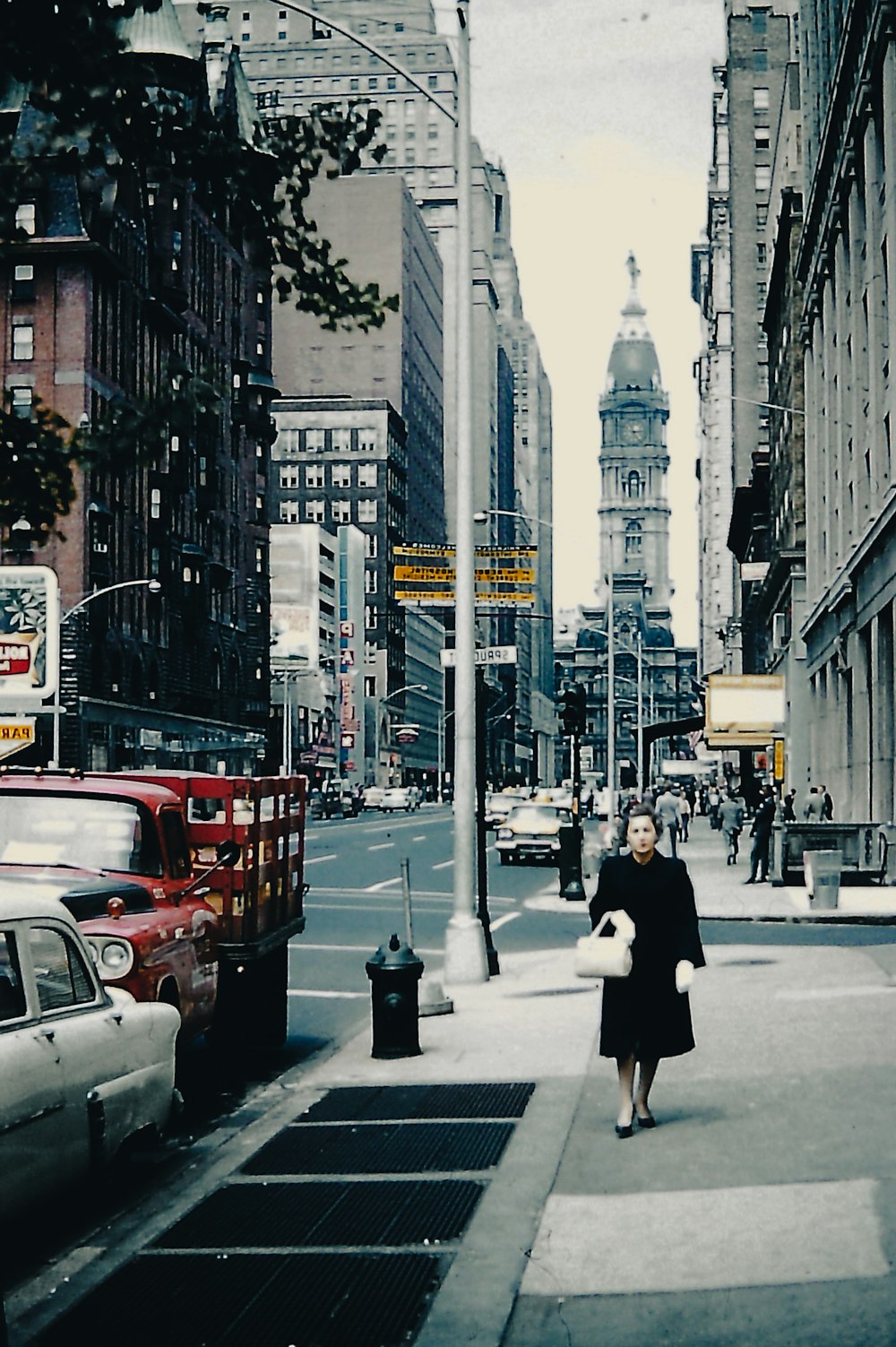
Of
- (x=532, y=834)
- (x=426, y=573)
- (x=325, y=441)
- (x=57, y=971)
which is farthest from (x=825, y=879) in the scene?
(x=325, y=441)

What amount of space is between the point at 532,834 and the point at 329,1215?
37.7 meters

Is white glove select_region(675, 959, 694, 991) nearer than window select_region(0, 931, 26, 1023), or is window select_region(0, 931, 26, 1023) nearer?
window select_region(0, 931, 26, 1023)

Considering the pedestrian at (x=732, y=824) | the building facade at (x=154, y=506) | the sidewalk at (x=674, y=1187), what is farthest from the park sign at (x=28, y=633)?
the sidewalk at (x=674, y=1187)

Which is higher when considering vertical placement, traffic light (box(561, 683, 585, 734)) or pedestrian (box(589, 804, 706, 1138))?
traffic light (box(561, 683, 585, 734))

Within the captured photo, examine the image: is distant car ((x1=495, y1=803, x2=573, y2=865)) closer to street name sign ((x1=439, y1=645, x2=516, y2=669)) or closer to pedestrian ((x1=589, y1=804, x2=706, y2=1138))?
street name sign ((x1=439, y1=645, x2=516, y2=669))

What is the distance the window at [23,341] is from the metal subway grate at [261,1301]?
219ft

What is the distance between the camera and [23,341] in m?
71.2

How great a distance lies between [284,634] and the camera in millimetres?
140000

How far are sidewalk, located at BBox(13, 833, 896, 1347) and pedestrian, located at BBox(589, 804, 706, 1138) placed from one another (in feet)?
1.66

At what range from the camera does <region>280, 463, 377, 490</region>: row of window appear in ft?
544

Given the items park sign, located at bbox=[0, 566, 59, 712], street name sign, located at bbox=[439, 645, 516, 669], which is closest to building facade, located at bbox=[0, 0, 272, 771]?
park sign, located at bbox=[0, 566, 59, 712]

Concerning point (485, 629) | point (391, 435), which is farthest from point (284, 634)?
point (485, 629)

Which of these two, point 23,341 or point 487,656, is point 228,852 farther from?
point 23,341

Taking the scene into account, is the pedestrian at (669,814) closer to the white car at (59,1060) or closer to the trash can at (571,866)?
the trash can at (571,866)
